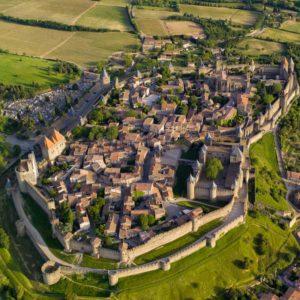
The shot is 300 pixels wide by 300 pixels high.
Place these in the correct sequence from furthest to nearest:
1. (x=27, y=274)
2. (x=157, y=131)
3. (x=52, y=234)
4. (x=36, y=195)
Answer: (x=157, y=131) → (x=36, y=195) → (x=52, y=234) → (x=27, y=274)

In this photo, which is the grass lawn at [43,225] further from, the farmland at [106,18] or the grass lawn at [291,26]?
the grass lawn at [291,26]

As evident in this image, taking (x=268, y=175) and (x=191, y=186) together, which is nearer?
(x=191, y=186)

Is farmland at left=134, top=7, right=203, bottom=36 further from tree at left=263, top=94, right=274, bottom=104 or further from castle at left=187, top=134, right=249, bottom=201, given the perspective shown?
castle at left=187, top=134, right=249, bottom=201

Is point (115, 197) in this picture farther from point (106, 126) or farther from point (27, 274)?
point (106, 126)

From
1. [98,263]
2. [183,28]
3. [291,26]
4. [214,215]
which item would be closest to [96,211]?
[98,263]

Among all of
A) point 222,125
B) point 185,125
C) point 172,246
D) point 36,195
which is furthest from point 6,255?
point 222,125

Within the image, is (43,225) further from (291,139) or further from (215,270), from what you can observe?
(291,139)

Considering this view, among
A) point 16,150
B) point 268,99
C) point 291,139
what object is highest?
point 268,99
